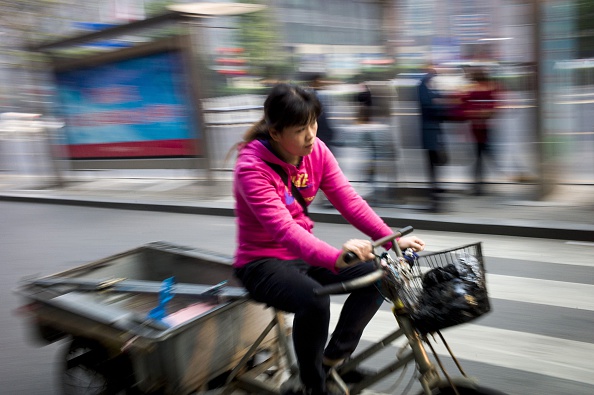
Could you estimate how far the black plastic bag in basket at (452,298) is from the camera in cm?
191

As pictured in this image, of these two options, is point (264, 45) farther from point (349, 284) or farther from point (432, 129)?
point (349, 284)

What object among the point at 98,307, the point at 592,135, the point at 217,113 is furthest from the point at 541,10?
the point at 98,307

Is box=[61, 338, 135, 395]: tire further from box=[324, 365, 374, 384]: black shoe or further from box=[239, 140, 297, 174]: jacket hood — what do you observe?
box=[239, 140, 297, 174]: jacket hood

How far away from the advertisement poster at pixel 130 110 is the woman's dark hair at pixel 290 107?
7.39 meters

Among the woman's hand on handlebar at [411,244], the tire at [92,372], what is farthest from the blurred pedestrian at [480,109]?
the tire at [92,372]

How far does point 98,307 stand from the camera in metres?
2.61

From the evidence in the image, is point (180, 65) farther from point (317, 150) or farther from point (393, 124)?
point (317, 150)

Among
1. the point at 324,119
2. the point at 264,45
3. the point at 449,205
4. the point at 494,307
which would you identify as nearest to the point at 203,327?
the point at 494,307

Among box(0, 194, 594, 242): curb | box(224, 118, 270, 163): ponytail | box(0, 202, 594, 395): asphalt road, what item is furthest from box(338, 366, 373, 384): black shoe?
box(0, 194, 594, 242): curb

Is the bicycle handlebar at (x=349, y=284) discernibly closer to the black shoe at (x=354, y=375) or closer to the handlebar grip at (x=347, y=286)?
the handlebar grip at (x=347, y=286)

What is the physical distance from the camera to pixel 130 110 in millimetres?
10477

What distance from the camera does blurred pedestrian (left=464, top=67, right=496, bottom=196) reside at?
7.16m

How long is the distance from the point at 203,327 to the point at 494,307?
274 cm

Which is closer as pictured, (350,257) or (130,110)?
(350,257)
